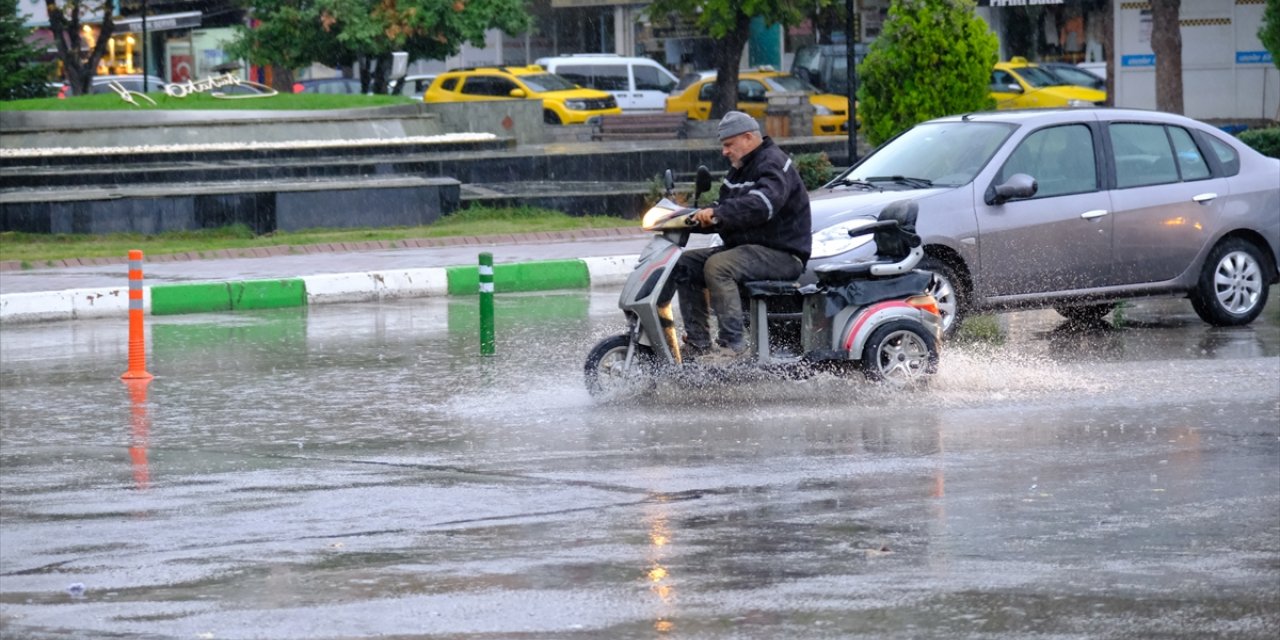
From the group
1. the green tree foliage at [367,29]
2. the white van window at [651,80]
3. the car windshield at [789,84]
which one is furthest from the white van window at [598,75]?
the car windshield at [789,84]

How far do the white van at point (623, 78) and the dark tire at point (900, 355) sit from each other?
32843 millimetres

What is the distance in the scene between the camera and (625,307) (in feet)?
33.2

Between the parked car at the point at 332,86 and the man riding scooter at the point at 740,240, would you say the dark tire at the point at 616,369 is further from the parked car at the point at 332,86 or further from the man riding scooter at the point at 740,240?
the parked car at the point at 332,86

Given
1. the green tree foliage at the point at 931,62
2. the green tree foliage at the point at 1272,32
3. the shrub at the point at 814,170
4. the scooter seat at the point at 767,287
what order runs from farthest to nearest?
the green tree foliage at the point at 1272,32 → the shrub at the point at 814,170 → the green tree foliage at the point at 931,62 → the scooter seat at the point at 767,287

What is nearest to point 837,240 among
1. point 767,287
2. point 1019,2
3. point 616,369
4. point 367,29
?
point 767,287

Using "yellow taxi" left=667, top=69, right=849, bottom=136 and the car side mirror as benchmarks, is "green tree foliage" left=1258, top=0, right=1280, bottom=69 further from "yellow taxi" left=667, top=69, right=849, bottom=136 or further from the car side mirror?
the car side mirror

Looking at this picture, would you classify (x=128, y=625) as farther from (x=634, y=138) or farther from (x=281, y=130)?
(x=634, y=138)

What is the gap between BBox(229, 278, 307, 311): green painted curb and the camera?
1633 centimetres

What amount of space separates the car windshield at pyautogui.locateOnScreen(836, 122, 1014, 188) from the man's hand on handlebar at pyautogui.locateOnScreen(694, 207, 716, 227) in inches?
116

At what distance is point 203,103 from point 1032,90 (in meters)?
15.2

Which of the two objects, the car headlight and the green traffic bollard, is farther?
the green traffic bollard

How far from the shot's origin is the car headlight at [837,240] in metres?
11.6

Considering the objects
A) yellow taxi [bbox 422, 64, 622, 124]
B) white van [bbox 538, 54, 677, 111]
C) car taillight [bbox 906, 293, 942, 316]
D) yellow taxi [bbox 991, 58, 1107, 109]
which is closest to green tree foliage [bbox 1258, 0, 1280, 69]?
yellow taxi [bbox 991, 58, 1107, 109]

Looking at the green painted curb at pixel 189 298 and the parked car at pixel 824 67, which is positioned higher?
the parked car at pixel 824 67
